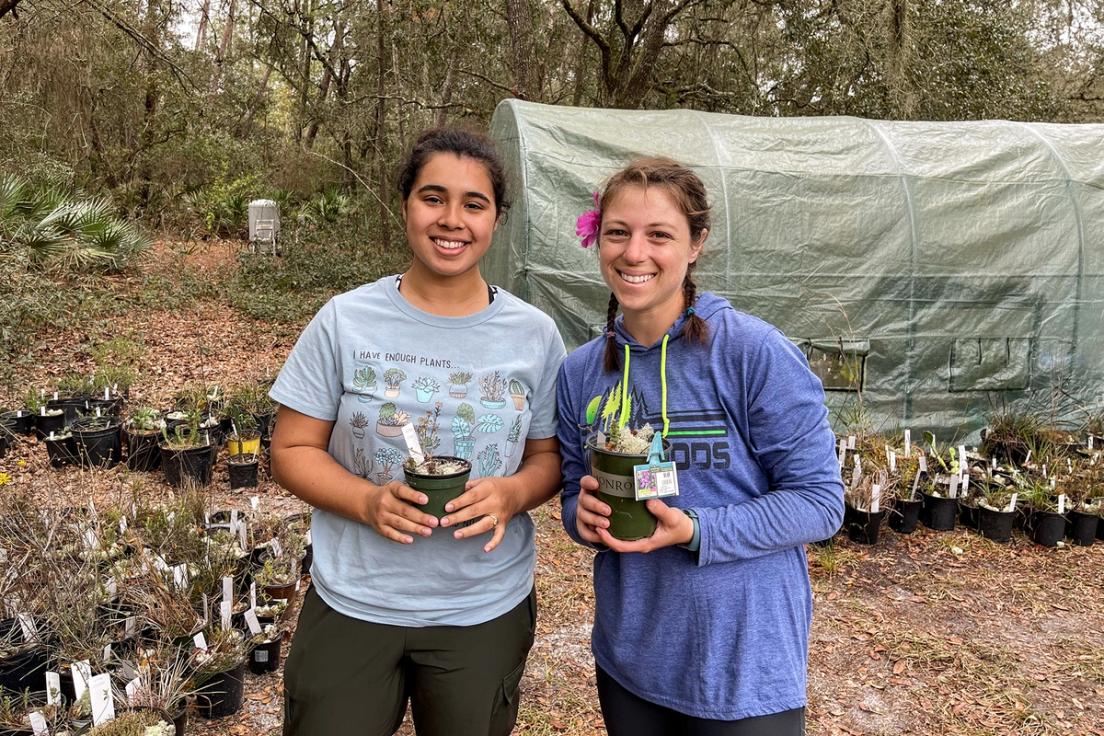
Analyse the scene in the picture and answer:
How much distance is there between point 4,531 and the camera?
3.24 meters

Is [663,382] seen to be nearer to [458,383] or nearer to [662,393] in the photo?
[662,393]

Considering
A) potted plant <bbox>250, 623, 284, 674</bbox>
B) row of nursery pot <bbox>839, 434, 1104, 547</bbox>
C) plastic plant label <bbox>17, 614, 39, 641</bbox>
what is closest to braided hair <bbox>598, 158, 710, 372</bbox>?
potted plant <bbox>250, 623, 284, 674</bbox>

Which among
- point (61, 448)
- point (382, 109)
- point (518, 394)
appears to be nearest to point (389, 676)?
point (518, 394)

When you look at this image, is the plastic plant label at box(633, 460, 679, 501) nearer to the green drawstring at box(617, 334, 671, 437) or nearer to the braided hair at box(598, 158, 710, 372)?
the green drawstring at box(617, 334, 671, 437)

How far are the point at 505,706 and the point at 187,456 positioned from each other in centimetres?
401

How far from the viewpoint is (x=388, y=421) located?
57.1 inches

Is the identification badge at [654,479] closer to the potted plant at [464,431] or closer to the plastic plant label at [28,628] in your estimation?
the potted plant at [464,431]

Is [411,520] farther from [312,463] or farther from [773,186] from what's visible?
[773,186]

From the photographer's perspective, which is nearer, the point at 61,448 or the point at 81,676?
the point at 81,676

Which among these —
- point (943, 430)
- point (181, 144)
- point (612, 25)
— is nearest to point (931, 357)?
point (943, 430)

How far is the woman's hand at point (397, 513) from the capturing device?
4.31 feet

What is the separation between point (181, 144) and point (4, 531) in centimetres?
1180

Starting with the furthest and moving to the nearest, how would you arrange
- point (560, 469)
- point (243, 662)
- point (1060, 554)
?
1. point (1060, 554)
2. point (243, 662)
3. point (560, 469)

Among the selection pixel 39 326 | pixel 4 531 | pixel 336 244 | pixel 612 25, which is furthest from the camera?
pixel 336 244
